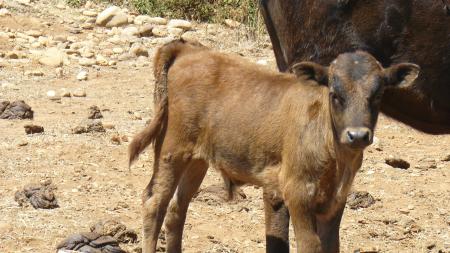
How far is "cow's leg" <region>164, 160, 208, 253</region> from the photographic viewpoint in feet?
23.6

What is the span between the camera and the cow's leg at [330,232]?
21.1 ft

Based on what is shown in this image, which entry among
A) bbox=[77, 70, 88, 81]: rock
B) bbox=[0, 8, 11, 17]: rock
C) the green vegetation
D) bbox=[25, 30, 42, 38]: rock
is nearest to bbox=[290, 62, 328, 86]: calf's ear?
bbox=[77, 70, 88, 81]: rock

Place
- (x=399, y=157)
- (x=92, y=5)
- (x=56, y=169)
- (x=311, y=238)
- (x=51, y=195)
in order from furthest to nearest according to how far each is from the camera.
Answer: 1. (x=92, y=5)
2. (x=399, y=157)
3. (x=56, y=169)
4. (x=51, y=195)
5. (x=311, y=238)

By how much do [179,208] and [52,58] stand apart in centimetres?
628

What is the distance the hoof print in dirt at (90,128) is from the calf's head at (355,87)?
13.6ft

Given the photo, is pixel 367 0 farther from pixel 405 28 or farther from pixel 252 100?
pixel 252 100

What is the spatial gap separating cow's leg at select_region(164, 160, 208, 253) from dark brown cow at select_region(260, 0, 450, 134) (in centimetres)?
110

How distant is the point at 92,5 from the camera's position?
16.7 metres

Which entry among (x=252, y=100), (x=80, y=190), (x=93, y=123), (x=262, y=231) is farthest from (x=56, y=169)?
(x=252, y=100)

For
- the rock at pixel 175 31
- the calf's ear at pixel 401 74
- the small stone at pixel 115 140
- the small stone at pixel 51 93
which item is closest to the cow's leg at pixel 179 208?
the calf's ear at pixel 401 74

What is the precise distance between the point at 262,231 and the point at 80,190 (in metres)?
1.49

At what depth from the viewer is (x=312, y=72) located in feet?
19.8

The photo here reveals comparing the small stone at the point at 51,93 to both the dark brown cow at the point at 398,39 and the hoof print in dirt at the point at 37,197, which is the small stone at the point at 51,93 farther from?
the dark brown cow at the point at 398,39

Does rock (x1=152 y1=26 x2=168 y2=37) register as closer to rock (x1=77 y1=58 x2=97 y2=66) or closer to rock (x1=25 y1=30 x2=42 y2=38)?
rock (x1=25 y1=30 x2=42 y2=38)
